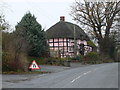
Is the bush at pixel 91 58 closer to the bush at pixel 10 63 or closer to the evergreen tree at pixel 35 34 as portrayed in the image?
the evergreen tree at pixel 35 34

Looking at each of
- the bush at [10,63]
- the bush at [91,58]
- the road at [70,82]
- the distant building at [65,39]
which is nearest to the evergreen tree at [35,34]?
the distant building at [65,39]

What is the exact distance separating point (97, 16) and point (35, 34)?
60.5 ft

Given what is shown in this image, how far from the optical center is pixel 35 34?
4156cm

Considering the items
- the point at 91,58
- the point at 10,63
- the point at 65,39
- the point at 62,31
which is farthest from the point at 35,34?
the point at 62,31

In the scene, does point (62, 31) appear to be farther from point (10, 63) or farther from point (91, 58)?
point (10, 63)

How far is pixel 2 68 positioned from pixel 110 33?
1512 inches

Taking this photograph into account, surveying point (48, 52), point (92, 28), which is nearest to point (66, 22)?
point (92, 28)

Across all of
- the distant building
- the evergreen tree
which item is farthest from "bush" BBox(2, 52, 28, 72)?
the distant building

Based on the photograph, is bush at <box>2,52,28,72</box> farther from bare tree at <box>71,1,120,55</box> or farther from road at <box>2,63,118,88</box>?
bare tree at <box>71,1,120,55</box>

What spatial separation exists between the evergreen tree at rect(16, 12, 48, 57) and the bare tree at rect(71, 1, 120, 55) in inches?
606

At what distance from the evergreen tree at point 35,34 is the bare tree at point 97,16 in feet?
50.5

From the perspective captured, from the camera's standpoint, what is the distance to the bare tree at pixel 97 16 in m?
54.2

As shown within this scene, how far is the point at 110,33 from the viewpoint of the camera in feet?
197

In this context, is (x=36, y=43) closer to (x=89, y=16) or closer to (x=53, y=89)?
(x=89, y=16)
